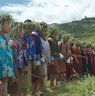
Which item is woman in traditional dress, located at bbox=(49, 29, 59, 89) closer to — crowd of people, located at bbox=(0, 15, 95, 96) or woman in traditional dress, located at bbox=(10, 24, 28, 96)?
crowd of people, located at bbox=(0, 15, 95, 96)

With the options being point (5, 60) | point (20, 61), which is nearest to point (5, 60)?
point (5, 60)

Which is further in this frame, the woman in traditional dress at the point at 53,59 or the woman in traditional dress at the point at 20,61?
the woman in traditional dress at the point at 53,59

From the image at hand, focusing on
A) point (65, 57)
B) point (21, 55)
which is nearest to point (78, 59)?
point (65, 57)

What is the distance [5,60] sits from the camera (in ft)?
30.8

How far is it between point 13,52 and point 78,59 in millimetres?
12828

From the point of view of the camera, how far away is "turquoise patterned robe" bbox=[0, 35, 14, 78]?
9354mm

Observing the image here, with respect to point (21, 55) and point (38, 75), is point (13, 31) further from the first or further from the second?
point (38, 75)

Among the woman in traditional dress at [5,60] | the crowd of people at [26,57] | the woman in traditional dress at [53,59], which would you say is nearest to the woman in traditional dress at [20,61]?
the crowd of people at [26,57]

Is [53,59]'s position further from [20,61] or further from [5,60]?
[5,60]

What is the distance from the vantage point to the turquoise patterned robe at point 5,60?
30.7ft

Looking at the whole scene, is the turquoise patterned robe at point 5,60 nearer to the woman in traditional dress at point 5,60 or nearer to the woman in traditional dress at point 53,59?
the woman in traditional dress at point 5,60

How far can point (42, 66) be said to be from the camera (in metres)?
12.4

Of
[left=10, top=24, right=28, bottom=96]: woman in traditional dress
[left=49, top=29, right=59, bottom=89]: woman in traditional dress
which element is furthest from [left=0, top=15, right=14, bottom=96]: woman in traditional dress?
[left=49, top=29, right=59, bottom=89]: woman in traditional dress

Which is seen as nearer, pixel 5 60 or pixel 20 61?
pixel 5 60
